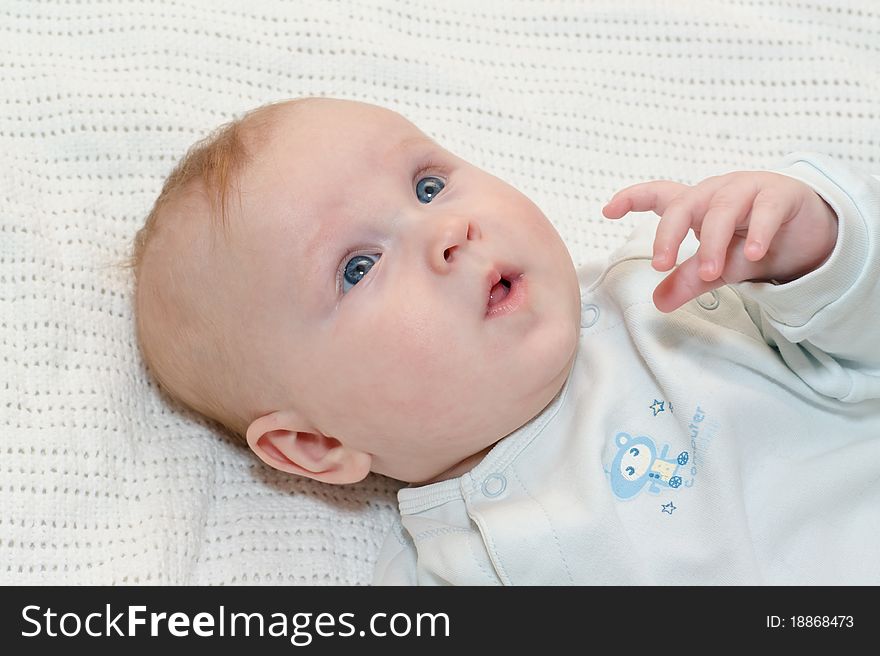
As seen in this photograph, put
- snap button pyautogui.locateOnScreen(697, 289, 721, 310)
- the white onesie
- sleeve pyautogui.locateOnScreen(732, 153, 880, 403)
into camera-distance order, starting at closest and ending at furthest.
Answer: sleeve pyautogui.locateOnScreen(732, 153, 880, 403), the white onesie, snap button pyautogui.locateOnScreen(697, 289, 721, 310)

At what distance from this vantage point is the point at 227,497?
67.9 inches

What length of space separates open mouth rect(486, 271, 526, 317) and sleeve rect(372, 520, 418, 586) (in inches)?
18.6

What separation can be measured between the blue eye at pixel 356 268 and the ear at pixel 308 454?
23cm

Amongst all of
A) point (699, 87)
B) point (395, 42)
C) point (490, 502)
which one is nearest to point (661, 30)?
point (699, 87)

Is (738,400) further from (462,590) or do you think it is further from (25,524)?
(25,524)

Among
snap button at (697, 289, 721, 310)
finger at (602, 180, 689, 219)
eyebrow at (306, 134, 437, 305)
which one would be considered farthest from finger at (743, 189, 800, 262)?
eyebrow at (306, 134, 437, 305)

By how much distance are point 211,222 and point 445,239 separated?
13.0 inches

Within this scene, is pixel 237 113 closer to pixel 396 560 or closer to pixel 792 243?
pixel 396 560

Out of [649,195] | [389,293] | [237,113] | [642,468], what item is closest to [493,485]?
[642,468]

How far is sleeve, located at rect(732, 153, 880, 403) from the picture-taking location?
53.9 inches

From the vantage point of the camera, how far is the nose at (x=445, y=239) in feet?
4.57

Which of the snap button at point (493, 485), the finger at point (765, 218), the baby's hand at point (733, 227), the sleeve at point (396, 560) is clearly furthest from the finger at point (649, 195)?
the sleeve at point (396, 560)

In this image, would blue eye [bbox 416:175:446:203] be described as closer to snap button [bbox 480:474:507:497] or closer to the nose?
the nose

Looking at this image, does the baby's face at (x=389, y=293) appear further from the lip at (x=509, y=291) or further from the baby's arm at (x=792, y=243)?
the baby's arm at (x=792, y=243)
